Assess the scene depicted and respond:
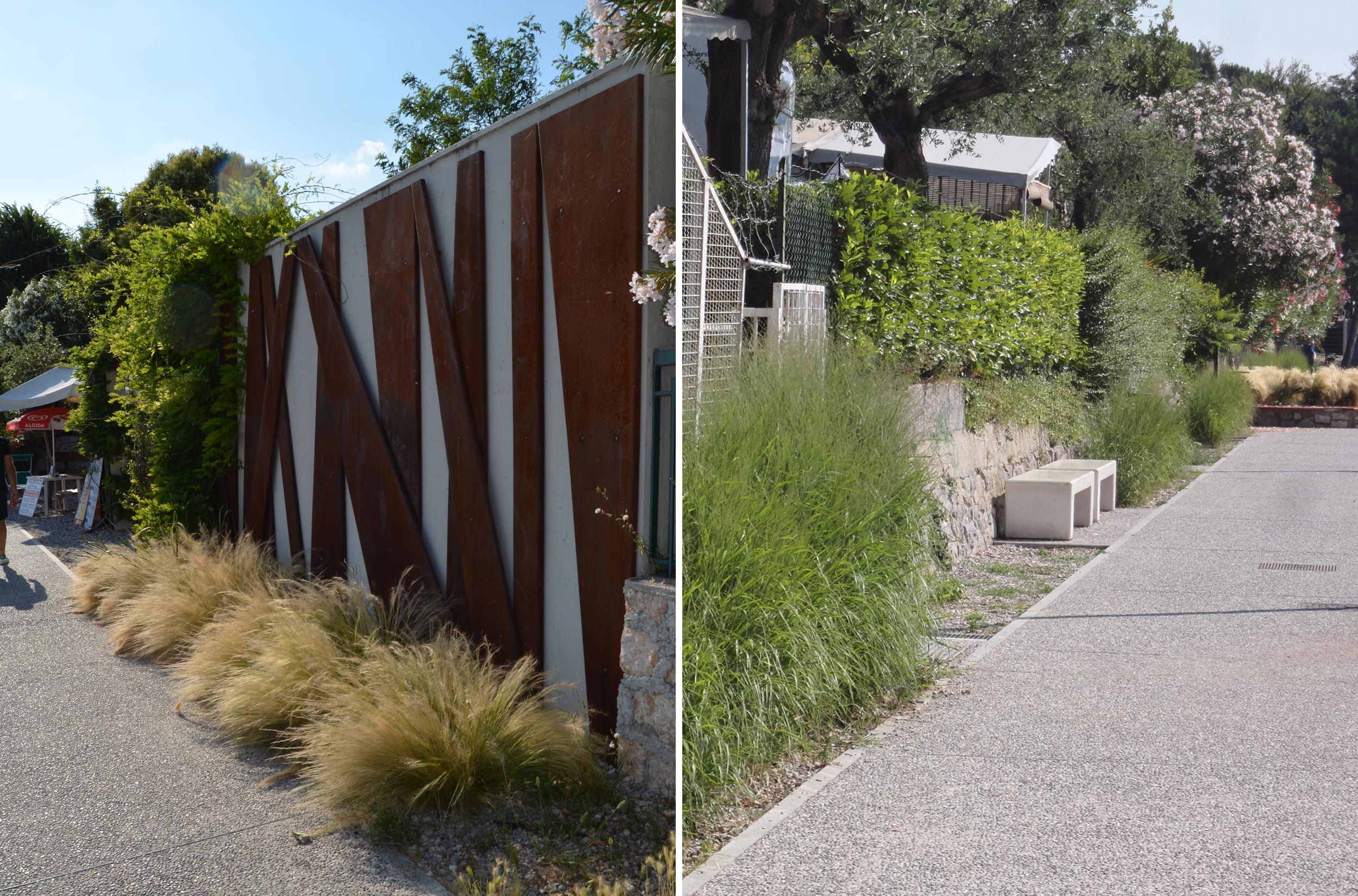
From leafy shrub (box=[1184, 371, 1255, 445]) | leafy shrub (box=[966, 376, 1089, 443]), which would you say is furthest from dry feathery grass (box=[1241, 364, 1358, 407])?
leafy shrub (box=[966, 376, 1089, 443])

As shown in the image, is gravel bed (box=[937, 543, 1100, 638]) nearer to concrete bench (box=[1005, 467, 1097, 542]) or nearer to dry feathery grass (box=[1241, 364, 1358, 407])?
concrete bench (box=[1005, 467, 1097, 542])

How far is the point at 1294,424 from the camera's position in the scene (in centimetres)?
488

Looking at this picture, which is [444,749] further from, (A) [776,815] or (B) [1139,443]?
(B) [1139,443]

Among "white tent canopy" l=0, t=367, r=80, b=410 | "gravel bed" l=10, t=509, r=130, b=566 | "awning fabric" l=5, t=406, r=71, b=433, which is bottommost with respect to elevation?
"gravel bed" l=10, t=509, r=130, b=566

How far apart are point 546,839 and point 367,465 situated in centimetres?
275

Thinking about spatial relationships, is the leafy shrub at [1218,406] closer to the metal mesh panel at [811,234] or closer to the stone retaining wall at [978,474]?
the stone retaining wall at [978,474]

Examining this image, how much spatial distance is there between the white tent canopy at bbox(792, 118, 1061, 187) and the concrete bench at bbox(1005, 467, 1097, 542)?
236 centimetres

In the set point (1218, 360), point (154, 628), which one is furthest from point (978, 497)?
point (154, 628)

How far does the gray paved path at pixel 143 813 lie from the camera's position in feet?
8.50

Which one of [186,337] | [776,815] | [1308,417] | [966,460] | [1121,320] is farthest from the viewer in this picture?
[1121,320]

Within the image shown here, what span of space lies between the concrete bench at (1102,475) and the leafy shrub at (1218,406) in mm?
734

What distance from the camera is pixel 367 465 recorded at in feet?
17.6

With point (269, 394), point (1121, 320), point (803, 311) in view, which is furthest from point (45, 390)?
point (803, 311)

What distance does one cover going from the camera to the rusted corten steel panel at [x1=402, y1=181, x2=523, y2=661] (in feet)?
13.8
